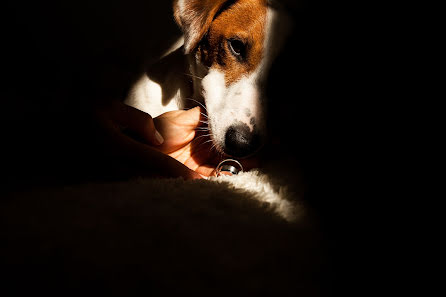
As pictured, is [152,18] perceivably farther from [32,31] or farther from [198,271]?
[198,271]

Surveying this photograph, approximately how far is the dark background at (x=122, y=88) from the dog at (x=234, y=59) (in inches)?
2.4

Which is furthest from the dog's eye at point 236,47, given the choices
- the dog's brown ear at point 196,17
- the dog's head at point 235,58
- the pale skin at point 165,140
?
the pale skin at point 165,140

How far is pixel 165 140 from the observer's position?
2.80 ft

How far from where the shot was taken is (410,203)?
501mm

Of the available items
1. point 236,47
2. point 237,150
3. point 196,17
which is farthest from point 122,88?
point 237,150

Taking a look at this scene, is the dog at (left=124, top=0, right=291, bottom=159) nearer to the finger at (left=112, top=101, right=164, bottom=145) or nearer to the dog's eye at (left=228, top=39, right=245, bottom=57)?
the dog's eye at (left=228, top=39, right=245, bottom=57)

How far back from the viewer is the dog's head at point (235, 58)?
820mm

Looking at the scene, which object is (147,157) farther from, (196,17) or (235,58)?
(196,17)

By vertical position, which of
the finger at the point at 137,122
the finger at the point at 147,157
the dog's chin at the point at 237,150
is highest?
the dog's chin at the point at 237,150

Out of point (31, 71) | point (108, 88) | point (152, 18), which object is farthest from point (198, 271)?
point (152, 18)

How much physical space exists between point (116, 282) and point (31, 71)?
1.19 m

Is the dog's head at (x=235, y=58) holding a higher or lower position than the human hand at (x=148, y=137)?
higher

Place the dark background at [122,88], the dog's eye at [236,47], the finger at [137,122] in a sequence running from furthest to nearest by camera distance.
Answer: the dog's eye at [236,47]
the finger at [137,122]
the dark background at [122,88]

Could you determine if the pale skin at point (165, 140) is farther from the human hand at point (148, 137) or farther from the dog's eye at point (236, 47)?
the dog's eye at point (236, 47)
